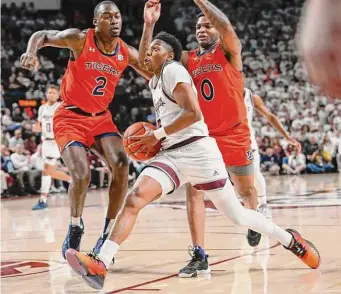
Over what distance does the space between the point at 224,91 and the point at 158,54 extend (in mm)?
1055

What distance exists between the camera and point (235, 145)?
6.30m

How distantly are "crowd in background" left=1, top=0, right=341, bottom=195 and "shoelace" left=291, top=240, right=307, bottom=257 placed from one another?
10.8 m

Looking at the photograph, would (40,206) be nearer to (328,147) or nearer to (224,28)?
(224,28)

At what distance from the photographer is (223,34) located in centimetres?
572

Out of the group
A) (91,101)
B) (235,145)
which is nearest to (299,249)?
(235,145)

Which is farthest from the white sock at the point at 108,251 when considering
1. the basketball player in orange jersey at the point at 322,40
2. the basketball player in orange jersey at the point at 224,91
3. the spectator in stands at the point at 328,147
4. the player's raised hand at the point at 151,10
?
the spectator in stands at the point at 328,147

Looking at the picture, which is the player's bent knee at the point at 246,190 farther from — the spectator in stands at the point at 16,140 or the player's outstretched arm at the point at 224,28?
the spectator in stands at the point at 16,140

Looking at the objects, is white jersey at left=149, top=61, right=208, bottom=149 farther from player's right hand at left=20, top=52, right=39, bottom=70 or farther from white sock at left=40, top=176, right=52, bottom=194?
white sock at left=40, top=176, right=52, bottom=194

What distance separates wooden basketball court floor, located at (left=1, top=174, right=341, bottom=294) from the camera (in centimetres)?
492

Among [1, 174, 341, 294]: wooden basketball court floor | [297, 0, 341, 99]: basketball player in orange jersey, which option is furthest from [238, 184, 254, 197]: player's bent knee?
[297, 0, 341, 99]: basketball player in orange jersey

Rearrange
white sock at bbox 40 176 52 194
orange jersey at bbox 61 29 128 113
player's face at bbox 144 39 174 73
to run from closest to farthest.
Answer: player's face at bbox 144 39 174 73
orange jersey at bbox 61 29 128 113
white sock at bbox 40 176 52 194

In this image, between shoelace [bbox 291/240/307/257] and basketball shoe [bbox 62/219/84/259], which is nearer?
shoelace [bbox 291/240/307/257]

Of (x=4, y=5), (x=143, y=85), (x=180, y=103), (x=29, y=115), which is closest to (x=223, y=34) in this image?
(x=180, y=103)

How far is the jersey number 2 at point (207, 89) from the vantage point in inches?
239
